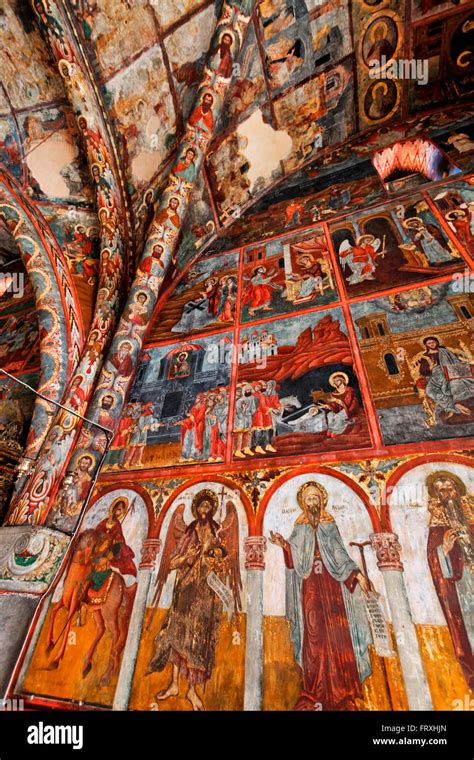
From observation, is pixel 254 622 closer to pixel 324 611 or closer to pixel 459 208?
A: pixel 324 611

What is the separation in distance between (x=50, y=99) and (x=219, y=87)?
9.59ft

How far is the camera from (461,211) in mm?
5863

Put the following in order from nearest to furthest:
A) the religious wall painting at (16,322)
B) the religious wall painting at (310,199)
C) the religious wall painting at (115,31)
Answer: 1. the religious wall painting at (115,31)
2. the religious wall painting at (310,199)
3. the religious wall painting at (16,322)

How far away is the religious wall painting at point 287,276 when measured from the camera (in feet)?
19.3

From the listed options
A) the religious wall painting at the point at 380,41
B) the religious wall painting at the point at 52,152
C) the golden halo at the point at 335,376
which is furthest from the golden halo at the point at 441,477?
the religious wall painting at the point at 380,41

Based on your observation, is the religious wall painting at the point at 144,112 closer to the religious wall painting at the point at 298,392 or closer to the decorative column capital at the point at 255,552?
the religious wall painting at the point at 298,392

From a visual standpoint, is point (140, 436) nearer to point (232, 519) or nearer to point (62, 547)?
point (62, 547)

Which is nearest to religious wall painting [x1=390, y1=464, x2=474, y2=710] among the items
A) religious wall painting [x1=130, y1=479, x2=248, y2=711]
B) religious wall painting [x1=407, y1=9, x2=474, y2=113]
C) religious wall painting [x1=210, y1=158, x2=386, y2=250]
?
religious wall painting [x1=130, y1=479, x2=248, y2=711]

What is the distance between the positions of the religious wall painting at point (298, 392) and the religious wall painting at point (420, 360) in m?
0.26

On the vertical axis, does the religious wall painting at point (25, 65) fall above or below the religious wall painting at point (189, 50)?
below

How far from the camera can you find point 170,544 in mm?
4004

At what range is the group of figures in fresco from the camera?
Answer: 2939 mm

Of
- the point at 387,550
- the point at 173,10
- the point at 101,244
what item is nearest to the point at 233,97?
the point at 173,10

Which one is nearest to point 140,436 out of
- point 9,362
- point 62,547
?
point 62,547
